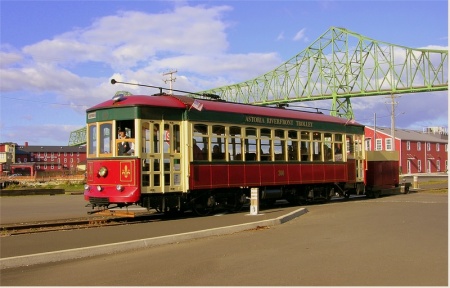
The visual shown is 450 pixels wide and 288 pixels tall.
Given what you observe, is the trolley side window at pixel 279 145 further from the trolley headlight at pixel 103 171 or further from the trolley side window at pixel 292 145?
the trolley headlight at pixel 103 171

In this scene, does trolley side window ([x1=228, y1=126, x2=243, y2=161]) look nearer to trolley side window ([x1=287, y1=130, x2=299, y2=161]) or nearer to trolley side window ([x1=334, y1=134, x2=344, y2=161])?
trolley side window ([x1=287, y1=130, x2=299, y2=161])

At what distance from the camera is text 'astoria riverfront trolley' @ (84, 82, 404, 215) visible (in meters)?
14.9

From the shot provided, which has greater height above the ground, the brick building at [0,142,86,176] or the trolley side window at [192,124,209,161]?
the brick building at [0,142,86,176]

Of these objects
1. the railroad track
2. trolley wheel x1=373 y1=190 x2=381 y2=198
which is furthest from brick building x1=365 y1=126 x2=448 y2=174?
the railroad track

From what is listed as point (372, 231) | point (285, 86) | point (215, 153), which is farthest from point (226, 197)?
point (285, 86)

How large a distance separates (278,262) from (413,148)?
244 ft

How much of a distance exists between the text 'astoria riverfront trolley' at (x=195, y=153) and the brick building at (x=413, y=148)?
52496 mm

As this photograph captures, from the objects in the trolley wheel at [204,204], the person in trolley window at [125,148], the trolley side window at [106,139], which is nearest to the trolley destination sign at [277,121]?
the trolley wheel at [204,204]

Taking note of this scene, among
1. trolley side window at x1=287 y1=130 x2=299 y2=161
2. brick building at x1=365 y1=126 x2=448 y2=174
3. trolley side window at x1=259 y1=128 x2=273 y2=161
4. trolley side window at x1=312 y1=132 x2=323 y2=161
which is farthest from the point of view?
brick building at x1=365 y1=126 x2=448 y2=174

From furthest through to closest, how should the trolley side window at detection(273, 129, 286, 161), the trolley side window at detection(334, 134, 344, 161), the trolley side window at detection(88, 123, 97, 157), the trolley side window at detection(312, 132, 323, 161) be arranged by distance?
the trolley side window at detection(334, 134, 344, 161), the trolley side window at detection(312, 132, 323, 161), the trolley side window at detection(273, 129, 286, 161), the trolley side window at detection(88, 123, 97, 157)

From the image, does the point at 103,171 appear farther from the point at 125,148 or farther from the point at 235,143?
the point at 235,143

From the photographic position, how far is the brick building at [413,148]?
7469 centimetres

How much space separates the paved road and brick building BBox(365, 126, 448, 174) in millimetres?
60617

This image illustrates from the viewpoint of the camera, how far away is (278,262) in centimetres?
872
